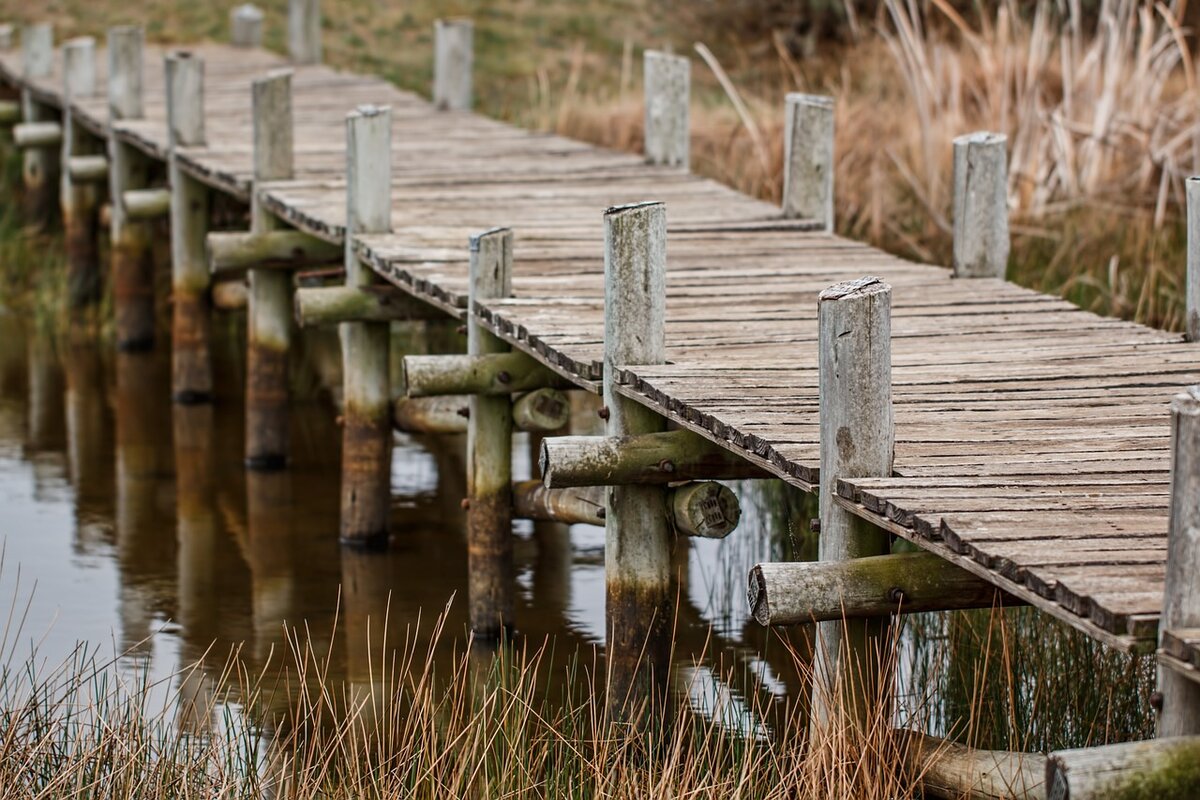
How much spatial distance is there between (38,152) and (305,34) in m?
2.30

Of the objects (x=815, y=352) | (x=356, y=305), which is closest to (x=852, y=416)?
(x=815, y=352)

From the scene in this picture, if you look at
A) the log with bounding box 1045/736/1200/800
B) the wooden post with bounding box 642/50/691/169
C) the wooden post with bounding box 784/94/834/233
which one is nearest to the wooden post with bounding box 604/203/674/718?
the log with bounding box 1045/736/1200/800

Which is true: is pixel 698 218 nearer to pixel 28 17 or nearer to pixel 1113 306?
pixel 1113 306

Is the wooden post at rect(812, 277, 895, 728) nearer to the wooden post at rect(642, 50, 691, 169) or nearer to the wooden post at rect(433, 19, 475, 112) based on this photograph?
the wooden post at rect(642, 50, 691, 169)

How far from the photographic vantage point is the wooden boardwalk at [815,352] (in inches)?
182

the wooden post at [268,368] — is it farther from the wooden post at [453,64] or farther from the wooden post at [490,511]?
the wooden post at [490,511]

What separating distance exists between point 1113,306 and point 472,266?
3.94m

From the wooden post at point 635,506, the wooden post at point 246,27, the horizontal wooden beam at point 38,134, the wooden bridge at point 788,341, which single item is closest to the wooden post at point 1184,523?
the wooden bridge at point 788,341

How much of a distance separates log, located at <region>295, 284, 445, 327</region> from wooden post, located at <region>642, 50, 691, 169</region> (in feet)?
7.27

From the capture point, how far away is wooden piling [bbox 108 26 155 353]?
1314 centimetres

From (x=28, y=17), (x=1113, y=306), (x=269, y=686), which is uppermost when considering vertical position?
(x=28, y=17)

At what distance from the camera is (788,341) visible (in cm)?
688

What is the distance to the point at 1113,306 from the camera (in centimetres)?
1016

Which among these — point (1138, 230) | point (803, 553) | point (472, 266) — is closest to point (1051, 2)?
point (1138, 230)
